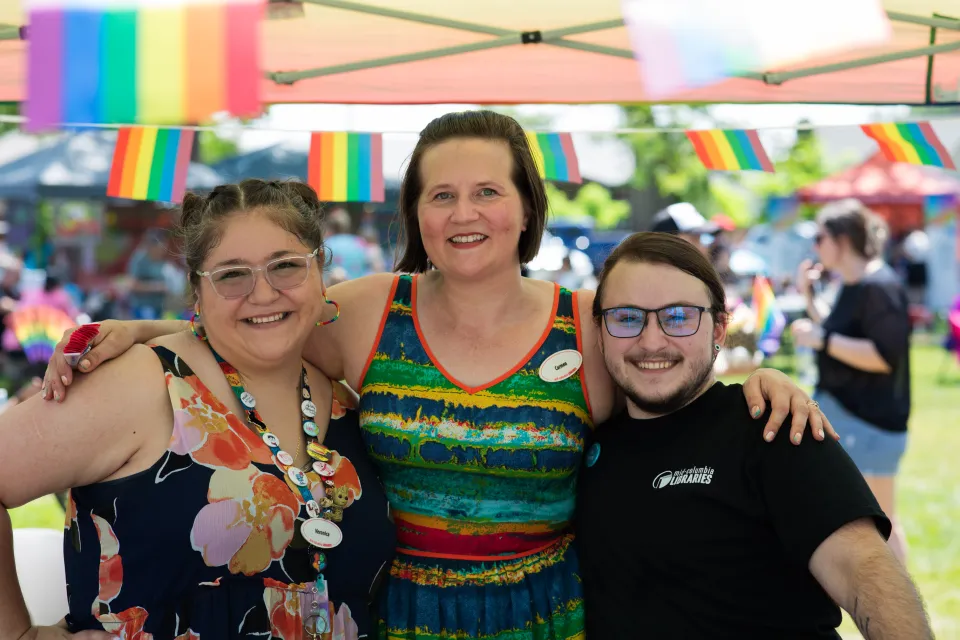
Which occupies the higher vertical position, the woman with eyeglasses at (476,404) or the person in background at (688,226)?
the person in background at (688,226)

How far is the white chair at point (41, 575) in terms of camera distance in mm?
2299

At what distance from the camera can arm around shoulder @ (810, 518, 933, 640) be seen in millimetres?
1601

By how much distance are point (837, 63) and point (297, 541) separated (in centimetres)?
266

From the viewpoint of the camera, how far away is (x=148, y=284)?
11516 mm

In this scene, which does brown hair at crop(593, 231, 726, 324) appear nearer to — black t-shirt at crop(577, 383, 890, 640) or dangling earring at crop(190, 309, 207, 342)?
black t-shirt at crop(577, 383, 890, 640)

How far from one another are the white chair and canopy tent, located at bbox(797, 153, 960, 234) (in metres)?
15.4

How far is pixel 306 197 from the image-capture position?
2156 mm

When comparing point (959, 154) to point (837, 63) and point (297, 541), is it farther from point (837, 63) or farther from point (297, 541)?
point (297, 541)

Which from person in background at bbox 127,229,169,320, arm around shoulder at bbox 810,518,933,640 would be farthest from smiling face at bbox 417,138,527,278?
person in background at bbox 127,229,169,320

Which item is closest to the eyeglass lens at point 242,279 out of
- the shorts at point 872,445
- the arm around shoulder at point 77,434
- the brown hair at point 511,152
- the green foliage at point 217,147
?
the arm around shoulder at point 77,434

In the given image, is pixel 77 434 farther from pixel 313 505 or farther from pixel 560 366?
pixel 560 366

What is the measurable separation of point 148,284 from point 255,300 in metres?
10.2

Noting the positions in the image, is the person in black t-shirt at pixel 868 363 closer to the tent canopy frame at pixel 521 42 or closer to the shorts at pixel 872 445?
the shorts at pixel 872 445

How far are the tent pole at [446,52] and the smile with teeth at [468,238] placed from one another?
1.30m
